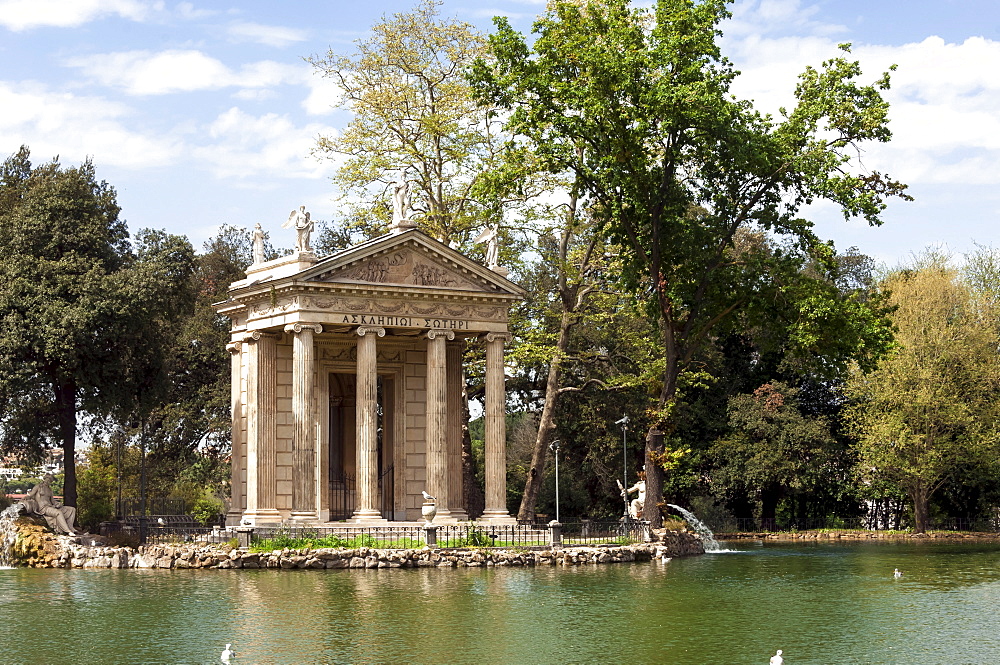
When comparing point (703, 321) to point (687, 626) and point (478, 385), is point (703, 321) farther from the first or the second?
point (687, 626)

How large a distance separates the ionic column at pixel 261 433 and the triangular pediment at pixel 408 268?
3.87 meters

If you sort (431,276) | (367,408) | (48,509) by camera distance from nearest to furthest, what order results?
(367,408) → (431,276) → (48,509)

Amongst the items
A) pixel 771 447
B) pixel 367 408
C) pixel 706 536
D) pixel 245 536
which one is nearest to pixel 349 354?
pixel 367 408

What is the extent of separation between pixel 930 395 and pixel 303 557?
30051 millimetres

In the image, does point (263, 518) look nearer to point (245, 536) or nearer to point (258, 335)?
point (245, 536)

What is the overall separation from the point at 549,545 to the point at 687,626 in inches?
609

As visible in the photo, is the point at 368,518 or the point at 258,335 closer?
the point at 368,518

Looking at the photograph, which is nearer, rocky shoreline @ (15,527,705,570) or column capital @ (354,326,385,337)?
rocky shoreline @ (15,527,705,570)

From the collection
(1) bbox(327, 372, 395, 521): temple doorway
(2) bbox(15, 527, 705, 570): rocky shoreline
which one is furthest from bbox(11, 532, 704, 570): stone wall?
(1) bbox(327, 372, 395, 521): temple doorway

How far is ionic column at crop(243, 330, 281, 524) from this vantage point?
4062 cm

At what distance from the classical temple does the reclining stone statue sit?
5289 mm

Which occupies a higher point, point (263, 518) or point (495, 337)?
point (495, 337)

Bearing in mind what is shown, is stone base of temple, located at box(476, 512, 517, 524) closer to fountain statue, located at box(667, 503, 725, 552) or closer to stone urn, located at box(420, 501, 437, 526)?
stone urn, located at box(420, 501, 437, 526)

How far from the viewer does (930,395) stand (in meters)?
53.4
